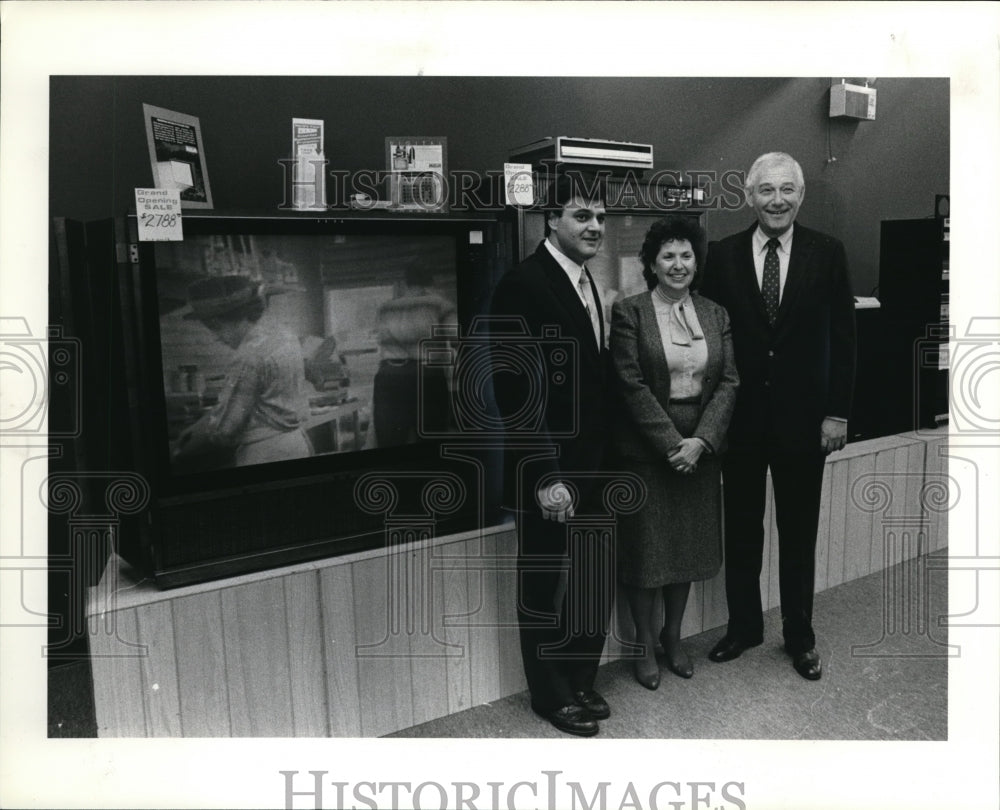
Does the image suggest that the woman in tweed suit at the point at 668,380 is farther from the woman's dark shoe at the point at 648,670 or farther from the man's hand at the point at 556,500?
the woman's dark shoe at the point at 648,670

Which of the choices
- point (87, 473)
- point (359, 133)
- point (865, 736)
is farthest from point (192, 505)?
point (865, 736)

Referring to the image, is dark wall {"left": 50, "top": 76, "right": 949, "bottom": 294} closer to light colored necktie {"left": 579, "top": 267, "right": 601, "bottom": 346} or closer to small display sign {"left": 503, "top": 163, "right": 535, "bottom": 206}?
small display sign {"left": 503, "top": 163, "right": 535, "bottom": 206}

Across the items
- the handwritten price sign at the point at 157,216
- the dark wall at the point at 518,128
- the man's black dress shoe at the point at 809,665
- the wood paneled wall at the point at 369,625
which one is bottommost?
the man's black dress shoe at the point at 809,665

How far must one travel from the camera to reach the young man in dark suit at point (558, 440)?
2094 millimetres

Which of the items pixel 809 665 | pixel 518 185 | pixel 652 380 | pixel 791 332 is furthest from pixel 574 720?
pixel 518 185

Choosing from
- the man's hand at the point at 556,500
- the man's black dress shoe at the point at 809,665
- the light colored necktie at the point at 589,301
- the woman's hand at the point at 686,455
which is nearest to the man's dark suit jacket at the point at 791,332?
the woman's hand at the point at 686,455

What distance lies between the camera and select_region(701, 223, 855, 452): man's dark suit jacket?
2.16 m

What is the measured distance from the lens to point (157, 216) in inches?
71.9

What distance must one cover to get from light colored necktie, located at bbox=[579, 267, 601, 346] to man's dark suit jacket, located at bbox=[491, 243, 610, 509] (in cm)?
2

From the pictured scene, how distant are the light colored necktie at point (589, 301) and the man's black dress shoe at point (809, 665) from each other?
35.4 inches

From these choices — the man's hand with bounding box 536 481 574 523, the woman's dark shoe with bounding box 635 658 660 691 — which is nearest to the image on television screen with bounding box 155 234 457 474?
the man's hand with bounding box 536 481 574 523

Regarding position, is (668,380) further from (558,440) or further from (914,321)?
(914,321)

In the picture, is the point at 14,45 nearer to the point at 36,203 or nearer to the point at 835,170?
the point at 36,203

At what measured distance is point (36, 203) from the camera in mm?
2010
